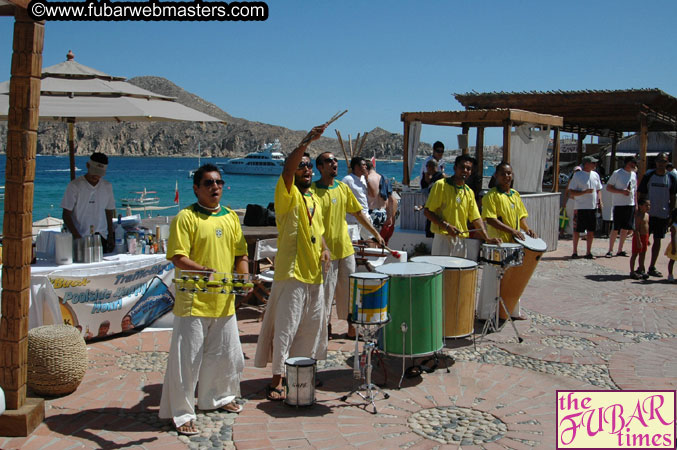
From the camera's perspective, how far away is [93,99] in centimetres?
706

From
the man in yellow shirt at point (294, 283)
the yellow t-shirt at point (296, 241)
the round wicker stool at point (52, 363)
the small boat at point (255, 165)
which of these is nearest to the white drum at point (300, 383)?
the man in yellow shirt at point (294, 283)

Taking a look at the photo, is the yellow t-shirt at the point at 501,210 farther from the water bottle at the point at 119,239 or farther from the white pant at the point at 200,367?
the water bottle at the point at 119,239

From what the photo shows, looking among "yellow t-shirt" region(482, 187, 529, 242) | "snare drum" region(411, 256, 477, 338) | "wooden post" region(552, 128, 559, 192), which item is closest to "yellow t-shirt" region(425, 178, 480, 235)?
"yellow t-shirt" region(482, 187, 529, 242)

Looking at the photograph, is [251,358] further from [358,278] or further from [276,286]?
[358,278]

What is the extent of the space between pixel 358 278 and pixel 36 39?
270cm

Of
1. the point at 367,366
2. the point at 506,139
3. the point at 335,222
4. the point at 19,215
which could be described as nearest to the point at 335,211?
the point at 335,222

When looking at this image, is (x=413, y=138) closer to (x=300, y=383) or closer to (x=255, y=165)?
(x=300, y=383)

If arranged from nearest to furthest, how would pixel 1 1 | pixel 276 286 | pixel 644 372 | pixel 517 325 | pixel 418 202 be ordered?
pixel 1 1
pixel 276 286
pixel 644 372
pixel 517 325
pixel 418 202

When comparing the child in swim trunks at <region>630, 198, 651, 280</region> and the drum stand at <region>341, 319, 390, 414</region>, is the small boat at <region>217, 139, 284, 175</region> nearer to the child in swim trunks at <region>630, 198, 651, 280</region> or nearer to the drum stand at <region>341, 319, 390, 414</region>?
the child in swim trunks at <region>630, 198, 651, 280</region>

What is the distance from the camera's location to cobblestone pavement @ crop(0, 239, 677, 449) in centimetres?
431

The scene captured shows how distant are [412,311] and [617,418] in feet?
5.44

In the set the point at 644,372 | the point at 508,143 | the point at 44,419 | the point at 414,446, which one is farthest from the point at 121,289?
the point at 508,143

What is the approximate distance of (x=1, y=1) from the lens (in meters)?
4.10

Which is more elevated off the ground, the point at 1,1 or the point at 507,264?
the point at 1,1
